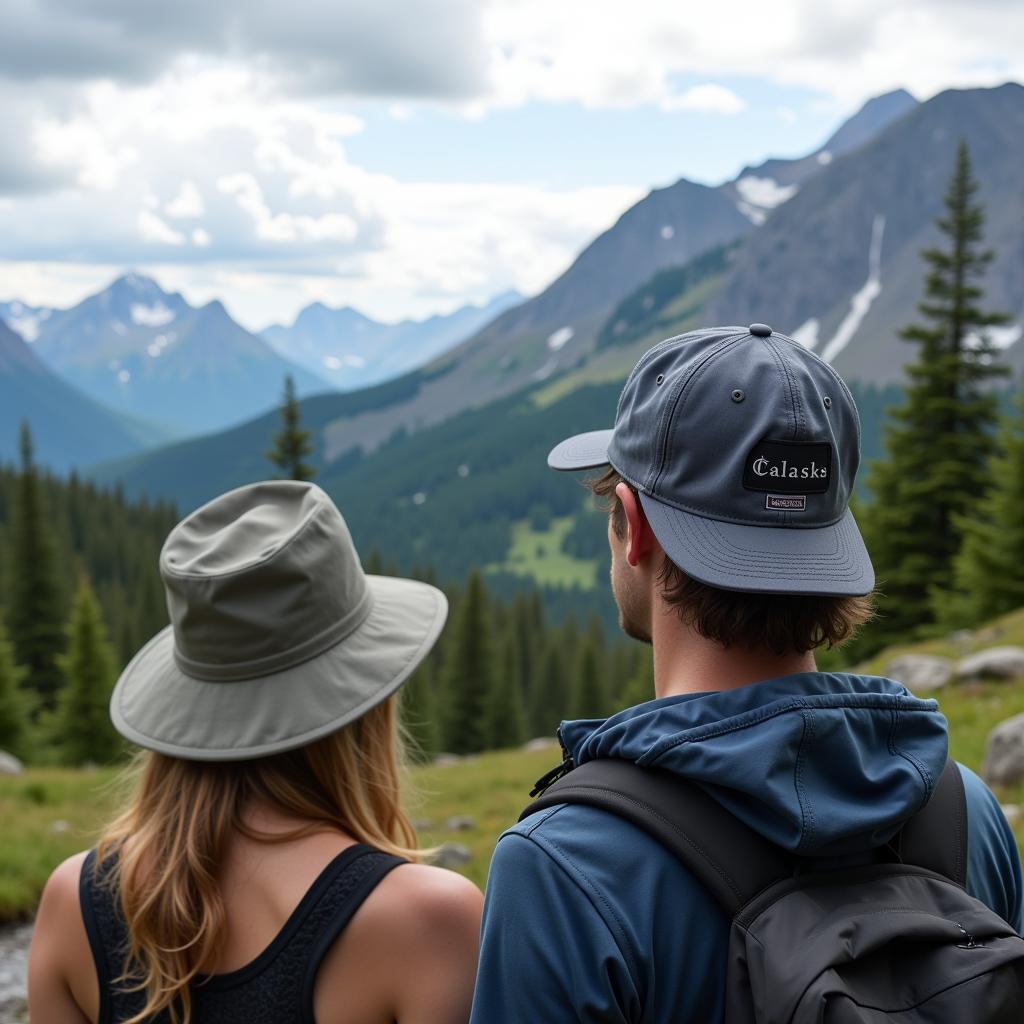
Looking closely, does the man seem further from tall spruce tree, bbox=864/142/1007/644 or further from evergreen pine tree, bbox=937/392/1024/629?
tall spruce tree, bbox=864/142/1007/644

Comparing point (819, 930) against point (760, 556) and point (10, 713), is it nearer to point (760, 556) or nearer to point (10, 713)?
point (760, 556)

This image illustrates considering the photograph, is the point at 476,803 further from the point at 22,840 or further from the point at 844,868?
the point at 844,868

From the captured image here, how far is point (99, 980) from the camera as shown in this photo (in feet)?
8.77

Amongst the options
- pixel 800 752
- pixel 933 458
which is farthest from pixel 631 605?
pixel 933 458

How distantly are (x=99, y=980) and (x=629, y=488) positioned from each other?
183 centimetres

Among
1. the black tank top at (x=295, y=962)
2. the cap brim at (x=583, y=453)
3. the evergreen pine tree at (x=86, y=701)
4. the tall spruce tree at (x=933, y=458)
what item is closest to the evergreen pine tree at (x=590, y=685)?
the evergreen pine tree at (x=86, y=701)

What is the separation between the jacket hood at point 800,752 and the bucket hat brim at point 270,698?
908mm

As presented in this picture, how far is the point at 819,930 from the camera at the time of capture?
194 cm

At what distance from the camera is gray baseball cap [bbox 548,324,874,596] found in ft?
7.43

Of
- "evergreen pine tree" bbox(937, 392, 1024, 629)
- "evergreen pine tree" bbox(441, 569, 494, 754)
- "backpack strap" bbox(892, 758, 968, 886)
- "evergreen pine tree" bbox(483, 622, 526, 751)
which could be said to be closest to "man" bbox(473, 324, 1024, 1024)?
"backpack strap" bbox(892, 758, 968, 886)

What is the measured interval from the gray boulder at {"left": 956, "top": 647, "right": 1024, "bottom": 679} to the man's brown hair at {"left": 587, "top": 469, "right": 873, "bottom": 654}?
48.5 feet

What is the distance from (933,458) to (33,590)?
4327 cm

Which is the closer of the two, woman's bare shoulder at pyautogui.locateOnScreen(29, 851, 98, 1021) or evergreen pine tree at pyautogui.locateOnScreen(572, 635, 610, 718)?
woman's bare shoulder at pyautogui.locateOnScreen(29, 851, 98, 1021)

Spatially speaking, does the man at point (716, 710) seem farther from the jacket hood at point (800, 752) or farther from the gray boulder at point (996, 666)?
the gray boulder at point (996, 666)
